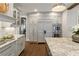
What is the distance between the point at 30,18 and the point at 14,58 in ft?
23.1

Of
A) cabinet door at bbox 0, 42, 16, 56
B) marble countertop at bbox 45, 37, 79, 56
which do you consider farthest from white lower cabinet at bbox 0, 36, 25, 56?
marble countertop at bbox 45, 37, 79, 56

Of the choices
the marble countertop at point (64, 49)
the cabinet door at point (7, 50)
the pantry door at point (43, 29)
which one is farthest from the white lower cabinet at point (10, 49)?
the pantry door at point (43, 29)

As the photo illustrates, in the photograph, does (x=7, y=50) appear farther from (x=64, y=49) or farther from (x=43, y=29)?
(x=43, y=29)

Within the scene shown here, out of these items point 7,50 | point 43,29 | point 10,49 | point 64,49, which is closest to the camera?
point 64,49

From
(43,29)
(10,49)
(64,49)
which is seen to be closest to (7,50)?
(10,49)

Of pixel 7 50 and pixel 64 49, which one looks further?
pixel 7 50

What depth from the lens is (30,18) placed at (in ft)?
25.7

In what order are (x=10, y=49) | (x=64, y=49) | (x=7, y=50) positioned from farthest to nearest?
(x=10, y=49), (x=7, y=50), (x=64, y=49)

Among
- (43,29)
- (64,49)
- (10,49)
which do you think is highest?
(43,29)

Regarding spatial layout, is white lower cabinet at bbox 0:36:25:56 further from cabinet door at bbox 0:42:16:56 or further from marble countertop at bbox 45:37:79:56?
marble countertop at bbox 45:37:79:56

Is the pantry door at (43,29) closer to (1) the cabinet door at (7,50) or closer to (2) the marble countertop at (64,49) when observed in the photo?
(1) the cabinet door at (7,50)

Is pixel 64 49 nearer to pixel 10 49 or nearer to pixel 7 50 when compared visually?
pixel 7 50

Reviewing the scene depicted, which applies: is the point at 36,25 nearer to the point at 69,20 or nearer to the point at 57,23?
the point at 57,23

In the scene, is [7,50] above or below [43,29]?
below
